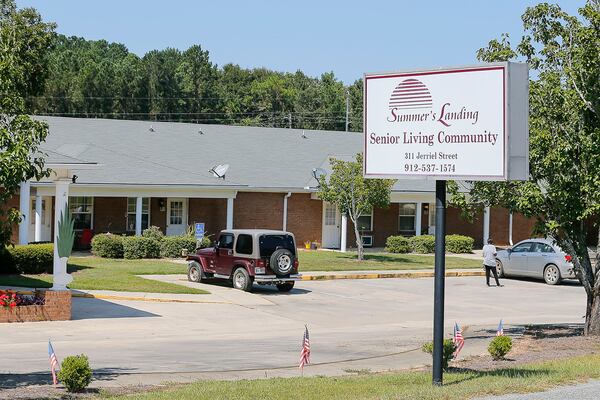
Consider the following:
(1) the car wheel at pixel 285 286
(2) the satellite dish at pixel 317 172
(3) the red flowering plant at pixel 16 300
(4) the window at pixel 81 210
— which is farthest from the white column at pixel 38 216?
(3) the red flowering plant at pixel 16 300

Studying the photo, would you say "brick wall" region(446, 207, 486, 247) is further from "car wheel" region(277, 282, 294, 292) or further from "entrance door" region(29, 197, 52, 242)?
"car wheel" region(277, 282, 294, 292)

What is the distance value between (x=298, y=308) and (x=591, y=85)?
33.1 ft

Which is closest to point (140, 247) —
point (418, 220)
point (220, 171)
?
point (220, 171)

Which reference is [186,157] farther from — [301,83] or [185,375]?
[301,83]

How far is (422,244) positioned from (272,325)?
75.6 ft

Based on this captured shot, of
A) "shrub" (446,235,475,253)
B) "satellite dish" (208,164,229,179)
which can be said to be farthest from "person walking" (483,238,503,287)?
"satellite dish" (208,164,229,179)

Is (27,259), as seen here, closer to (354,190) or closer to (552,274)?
(354,190)

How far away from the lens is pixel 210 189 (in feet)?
129

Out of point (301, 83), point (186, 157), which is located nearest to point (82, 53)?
point (301, 83)

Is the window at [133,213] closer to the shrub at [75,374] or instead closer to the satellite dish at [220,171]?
the satellite dish at [220,171]

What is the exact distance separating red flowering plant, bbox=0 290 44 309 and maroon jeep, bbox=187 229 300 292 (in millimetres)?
7676

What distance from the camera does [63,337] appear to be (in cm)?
1850

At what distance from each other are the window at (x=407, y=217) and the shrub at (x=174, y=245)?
1286 centimetres

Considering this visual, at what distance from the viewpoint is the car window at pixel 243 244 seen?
27594mm
